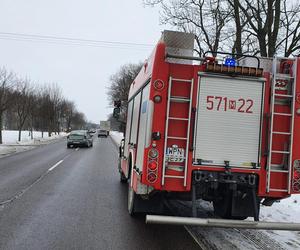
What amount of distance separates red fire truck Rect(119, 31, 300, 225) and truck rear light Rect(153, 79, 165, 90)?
0.05 ft

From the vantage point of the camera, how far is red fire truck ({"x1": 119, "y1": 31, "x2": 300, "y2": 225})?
6227 mm

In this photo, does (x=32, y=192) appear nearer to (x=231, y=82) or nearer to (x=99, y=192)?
(x=99, y=192)

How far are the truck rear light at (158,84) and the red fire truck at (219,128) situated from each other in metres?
0.02

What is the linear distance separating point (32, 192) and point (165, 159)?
566 cm

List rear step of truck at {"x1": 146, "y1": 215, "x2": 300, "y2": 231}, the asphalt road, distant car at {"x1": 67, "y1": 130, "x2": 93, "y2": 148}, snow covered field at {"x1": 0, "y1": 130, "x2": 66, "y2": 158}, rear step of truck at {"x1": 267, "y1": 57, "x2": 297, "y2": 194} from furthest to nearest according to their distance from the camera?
distant car at {"x1": 67, "y1": 130, "x2": 93, "y2": 148}
snow covered field at {"x1": 0, "y1": 130, "x2": 66, "y2": 158}
rear step of truck at {"x1": 267, "y1": 57, "x2": 297, "y2": 194}
the asphalt road
rear step of truck at {"x1": 146, "y1": 215, "x2": 300, "y2": 231}

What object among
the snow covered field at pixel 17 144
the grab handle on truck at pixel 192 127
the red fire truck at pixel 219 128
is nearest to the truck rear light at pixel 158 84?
the red fire truck at pixel 219 128

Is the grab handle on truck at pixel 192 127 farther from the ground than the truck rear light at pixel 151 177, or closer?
farther from the ground

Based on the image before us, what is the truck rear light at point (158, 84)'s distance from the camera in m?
6.21

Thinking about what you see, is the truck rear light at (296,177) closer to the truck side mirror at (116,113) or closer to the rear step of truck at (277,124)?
the rear step of truck at (277,124)

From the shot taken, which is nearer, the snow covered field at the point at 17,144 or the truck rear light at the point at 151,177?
the truck rear light at the point at 151,177

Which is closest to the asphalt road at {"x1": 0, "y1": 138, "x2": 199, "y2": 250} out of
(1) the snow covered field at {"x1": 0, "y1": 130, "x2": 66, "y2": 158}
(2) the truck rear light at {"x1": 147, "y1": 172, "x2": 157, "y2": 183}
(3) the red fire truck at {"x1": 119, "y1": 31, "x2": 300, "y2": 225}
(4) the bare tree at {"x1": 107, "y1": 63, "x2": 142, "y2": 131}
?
(3) the red fire truck at {"x1": 119, "y1": 31, "x2": 300, "y2": 225}

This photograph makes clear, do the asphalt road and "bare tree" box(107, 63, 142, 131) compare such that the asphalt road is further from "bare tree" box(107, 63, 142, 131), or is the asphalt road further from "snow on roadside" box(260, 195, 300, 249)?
"bare tree" box(107, 63, 142, 131)

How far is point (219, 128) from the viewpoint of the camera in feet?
20.8

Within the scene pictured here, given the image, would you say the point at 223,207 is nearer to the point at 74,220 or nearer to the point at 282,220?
the point at 282,220
